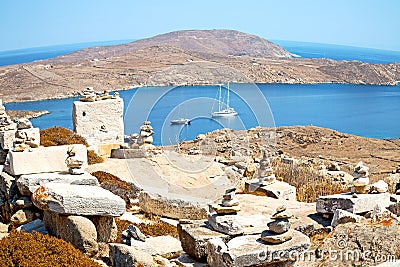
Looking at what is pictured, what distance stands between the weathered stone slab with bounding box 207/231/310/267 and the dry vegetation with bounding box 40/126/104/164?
23.9 ft

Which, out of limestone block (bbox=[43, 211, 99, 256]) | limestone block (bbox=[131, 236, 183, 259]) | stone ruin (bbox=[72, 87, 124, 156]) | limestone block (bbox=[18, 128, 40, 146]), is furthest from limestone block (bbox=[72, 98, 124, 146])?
limestone block (bbox=[131, 236, 183, 259])

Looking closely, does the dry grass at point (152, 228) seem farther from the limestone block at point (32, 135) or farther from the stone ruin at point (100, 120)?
the stone ruin at point (100, 120)

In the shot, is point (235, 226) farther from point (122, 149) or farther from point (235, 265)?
point (122, 149)

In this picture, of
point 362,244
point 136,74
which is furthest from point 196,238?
point 136,74

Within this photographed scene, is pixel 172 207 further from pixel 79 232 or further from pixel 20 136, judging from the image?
pixel 20 136

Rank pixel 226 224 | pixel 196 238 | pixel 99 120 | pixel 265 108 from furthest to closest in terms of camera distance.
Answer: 1. pixel 265 108
2. pixel 99 120
3. pixel 226 224
4. pixel 196 238

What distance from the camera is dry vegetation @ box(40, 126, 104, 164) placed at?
1276 cm

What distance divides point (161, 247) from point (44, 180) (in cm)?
267

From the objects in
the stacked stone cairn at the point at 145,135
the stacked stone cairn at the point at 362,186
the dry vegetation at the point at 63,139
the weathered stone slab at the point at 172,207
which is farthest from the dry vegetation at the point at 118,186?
the stacked stone cairn at the point at 362,186

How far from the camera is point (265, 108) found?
1571 cm

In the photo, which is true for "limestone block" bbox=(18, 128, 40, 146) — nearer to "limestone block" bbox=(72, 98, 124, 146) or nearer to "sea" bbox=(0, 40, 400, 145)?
"limestone block" bbox=(72, 98, 124, 146)

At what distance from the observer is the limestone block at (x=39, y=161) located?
8.90 metres

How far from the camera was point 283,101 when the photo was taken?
267ft

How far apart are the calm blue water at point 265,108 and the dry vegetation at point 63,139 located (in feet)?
7.24
